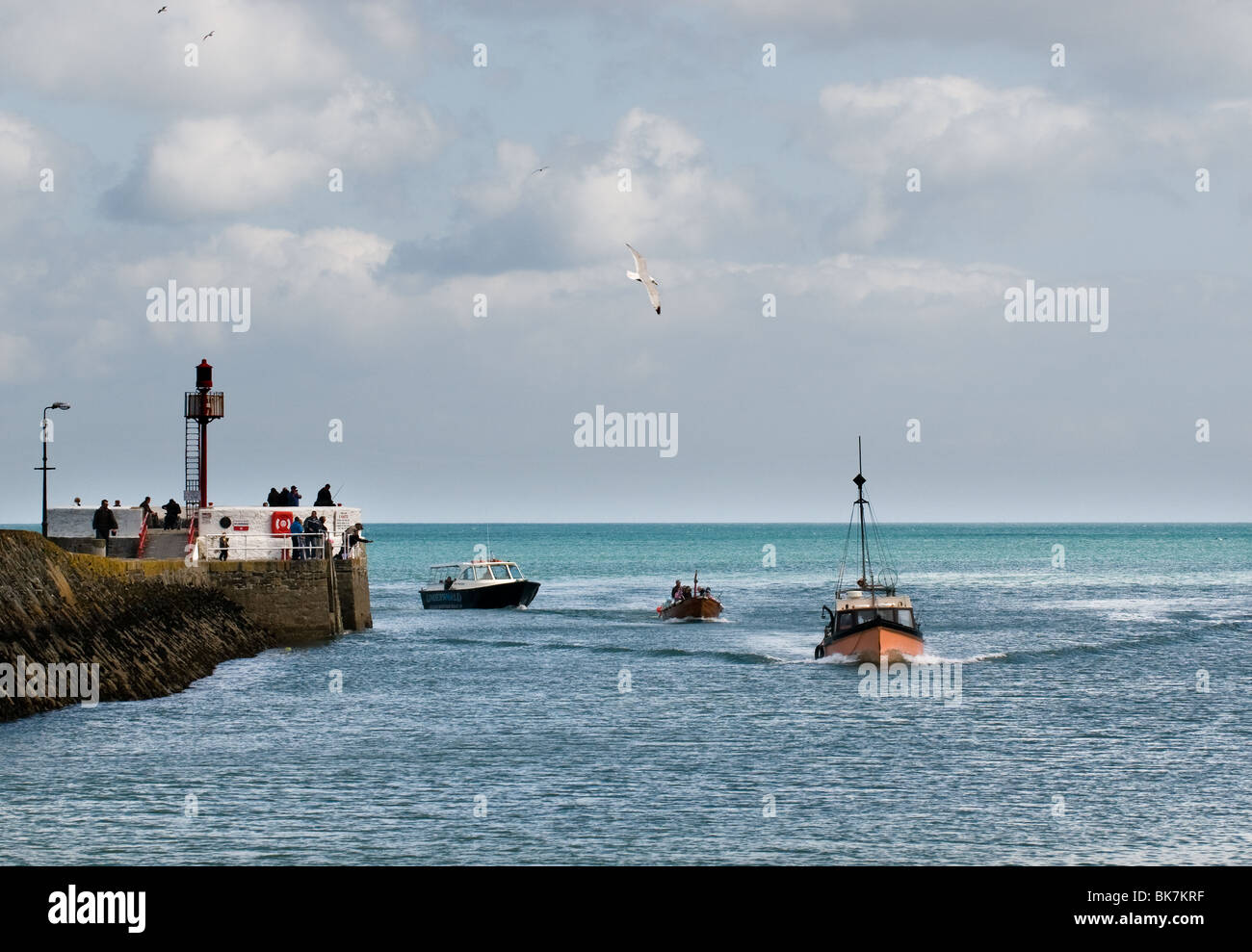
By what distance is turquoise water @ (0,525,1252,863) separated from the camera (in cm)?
2208

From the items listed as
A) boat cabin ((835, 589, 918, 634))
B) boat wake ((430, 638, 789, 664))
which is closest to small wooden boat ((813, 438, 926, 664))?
boat cabin ((835, 589, 918, 634))

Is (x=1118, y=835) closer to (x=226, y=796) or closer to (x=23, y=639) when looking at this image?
(x=226, y=796)

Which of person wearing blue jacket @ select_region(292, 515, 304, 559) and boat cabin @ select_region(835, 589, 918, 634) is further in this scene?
person wearing blue jacket @ select_region(292, 515, 304, 559)

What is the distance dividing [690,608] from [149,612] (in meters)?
33.3

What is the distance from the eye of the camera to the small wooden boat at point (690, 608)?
228ft

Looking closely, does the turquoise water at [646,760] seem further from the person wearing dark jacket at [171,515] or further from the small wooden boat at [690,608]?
the small wooden boat at [690,608]

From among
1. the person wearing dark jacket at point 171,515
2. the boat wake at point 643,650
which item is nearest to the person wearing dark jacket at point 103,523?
the person wearing dark jacket at point 171,515

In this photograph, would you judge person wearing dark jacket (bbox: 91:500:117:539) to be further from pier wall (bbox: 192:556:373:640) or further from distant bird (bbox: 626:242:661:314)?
distant bird (bbox: 626:242:661:314)

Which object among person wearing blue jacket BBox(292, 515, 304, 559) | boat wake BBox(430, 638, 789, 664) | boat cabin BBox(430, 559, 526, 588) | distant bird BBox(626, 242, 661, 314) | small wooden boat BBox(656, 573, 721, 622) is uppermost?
distant bird BBox(626, 242, 661, 314)

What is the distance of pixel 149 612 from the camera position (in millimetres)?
41062

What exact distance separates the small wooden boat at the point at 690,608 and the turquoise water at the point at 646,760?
454 inches

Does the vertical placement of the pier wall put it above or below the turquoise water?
above

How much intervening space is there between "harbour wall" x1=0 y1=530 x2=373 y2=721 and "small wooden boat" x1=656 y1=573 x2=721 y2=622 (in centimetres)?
1737

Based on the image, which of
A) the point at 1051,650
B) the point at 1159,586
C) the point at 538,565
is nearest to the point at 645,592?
the point at 1159,586
